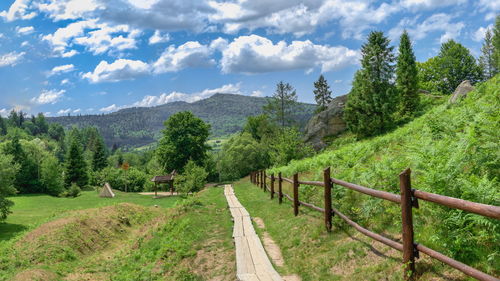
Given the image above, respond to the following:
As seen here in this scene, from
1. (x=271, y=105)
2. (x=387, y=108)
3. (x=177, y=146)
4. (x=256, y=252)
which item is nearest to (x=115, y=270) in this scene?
(x=256, y=252)

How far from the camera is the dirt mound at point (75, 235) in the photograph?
1408 centimetres

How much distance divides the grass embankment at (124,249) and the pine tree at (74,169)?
50.4 meters

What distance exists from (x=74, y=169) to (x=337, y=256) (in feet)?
226

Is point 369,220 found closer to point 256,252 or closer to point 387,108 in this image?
point 256,252

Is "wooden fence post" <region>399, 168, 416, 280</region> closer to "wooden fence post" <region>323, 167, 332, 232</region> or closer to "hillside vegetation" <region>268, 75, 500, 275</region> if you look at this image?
"hillside vegetation" <region>268, 75, 500, 275</region>

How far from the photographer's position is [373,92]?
37688 mm

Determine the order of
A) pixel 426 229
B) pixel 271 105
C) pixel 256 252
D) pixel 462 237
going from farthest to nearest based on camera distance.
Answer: pixel 271 105 < pixel 256 252 < pixel 426 229 < pixel 462 237

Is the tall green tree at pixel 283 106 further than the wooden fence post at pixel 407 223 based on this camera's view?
Yes

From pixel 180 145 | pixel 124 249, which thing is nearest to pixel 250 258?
pixel 124 249

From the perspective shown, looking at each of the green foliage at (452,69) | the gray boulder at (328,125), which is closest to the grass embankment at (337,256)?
the gray boulder at (328,125)

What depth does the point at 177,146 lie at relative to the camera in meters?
53.0

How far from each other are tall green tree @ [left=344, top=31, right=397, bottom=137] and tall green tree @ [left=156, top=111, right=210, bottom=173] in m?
24.8

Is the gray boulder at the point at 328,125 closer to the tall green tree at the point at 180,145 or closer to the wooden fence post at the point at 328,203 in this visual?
the tall green tree at the point at 180,145

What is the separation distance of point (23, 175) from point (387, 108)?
64110 mm
